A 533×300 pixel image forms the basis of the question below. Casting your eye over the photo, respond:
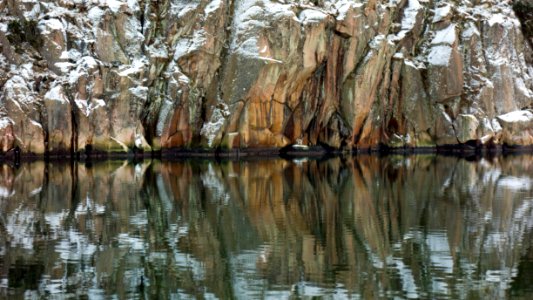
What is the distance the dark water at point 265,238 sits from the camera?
14570 mm

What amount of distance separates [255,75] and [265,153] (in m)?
7.43

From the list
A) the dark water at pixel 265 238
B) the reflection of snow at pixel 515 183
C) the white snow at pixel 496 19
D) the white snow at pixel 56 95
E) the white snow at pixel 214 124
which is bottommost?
the dark water at pixel 265 238

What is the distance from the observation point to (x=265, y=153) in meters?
60.5

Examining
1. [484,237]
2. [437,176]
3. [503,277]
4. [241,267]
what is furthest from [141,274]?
[437,176]

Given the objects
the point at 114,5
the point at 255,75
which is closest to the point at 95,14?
the point at 114,5

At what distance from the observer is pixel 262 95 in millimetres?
57906

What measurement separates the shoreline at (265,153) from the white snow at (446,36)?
10403mm

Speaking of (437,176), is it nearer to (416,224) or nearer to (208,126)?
(416,224)

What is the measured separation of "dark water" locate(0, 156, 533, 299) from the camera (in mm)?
14570

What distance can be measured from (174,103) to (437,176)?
84.6 feet

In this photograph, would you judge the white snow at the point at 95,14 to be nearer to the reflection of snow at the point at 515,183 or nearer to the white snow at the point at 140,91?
the white snow at the point at 140,91

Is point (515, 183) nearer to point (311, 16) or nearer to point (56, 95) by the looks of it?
point (311, 16)

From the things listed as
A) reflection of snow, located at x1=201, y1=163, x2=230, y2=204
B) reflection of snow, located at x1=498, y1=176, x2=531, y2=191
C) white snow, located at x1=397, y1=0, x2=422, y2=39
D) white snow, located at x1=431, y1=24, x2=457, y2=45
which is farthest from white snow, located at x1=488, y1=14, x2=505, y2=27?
reflection of snow, located at x1=201, y1=163, x2=230, y2=204

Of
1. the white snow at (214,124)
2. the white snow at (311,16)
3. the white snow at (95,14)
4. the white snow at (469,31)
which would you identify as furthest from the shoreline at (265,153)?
the white snow at (311,16)
